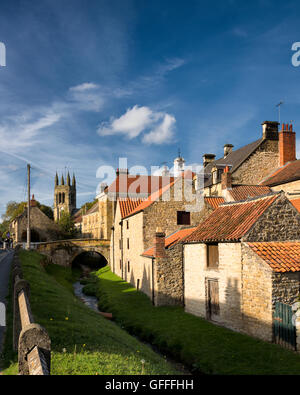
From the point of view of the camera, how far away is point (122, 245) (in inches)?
1396

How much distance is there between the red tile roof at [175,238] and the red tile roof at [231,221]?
6.38 ft

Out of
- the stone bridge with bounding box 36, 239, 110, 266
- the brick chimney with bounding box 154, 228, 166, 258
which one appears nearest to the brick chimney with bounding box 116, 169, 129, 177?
the stone bridge with bounding box 36, 239, 110, 266

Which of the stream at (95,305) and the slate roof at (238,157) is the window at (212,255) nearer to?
the stream at (95,305)

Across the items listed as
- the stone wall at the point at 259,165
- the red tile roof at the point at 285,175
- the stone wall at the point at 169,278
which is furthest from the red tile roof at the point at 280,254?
the stone wall at the point at 259,165

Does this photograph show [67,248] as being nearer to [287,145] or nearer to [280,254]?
[287,145]

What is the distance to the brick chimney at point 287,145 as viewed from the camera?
32.7 metres

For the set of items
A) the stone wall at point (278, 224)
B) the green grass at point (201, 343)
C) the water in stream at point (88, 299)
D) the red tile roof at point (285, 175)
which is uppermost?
the red tile roof at point (285, 175)

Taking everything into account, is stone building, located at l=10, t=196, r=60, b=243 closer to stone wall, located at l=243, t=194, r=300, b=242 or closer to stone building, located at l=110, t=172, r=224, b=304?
stone building, located at l=110, t=172, r=224, b=304

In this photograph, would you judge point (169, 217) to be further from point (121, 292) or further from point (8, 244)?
point (8, 244)

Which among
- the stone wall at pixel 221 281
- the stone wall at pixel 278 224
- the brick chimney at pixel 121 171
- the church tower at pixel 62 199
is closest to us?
the stone wall at pixel 278 224

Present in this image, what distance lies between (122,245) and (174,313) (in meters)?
16.8

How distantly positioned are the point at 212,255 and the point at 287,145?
2073 centimetres

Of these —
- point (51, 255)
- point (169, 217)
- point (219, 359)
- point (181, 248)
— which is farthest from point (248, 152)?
point (51, 255)

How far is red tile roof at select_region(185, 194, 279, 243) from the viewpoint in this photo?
15.3 meters
